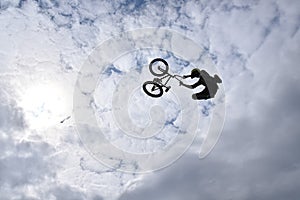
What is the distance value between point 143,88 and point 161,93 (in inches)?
66.6

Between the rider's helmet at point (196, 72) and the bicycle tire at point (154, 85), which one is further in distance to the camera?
the bicycle tire at point (154, 85)

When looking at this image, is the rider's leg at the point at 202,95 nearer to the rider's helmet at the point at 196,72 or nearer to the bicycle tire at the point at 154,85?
the rider's helmet at the point at 196,72

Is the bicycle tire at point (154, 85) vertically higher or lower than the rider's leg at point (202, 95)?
higher

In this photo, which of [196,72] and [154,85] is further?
[154,85]

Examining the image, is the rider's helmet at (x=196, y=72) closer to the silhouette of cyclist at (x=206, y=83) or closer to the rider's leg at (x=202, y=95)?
the silhouette of cyclist at (x=206, y=83)

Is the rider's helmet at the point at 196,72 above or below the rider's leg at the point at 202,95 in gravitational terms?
above

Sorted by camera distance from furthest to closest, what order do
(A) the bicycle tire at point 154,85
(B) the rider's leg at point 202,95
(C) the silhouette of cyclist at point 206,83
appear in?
(A) the bicycle tire at point 154,85 < (B) the rider's leg at point 202,95 < (C) the silhouette of cyclist at point 206,83

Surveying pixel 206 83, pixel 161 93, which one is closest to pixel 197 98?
pixel 206 83

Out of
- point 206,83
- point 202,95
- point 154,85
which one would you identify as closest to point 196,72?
point 206,83

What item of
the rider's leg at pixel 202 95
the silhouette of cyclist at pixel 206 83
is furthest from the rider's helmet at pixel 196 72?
the rider's leg at pixel 202 95

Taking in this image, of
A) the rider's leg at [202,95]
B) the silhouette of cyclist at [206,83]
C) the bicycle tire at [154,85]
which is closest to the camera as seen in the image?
the silhouette of cyclist at [206,83]

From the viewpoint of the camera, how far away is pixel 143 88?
26.8 metres

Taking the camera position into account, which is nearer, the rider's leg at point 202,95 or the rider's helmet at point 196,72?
the rider's helmet at point 196,72

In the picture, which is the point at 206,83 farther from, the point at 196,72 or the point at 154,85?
the point at 154,85
